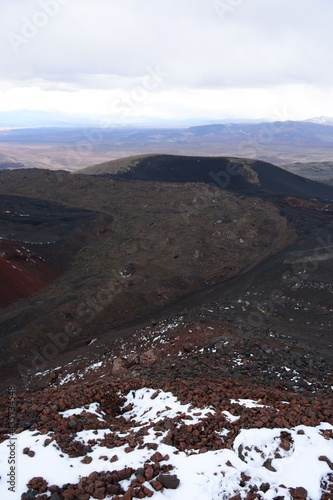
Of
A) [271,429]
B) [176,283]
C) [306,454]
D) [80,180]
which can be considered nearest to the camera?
[306,454]

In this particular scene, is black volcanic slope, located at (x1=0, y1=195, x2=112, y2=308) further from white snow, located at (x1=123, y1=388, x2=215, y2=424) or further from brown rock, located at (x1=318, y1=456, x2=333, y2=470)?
brown rock, located at (x1=318, y1=456, x2=333, y2=470)

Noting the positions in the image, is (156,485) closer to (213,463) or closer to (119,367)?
(213,463)

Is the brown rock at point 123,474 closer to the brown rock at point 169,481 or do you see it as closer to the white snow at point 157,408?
the brown rock at point 169,481

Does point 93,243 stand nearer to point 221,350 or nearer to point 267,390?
point 221,350

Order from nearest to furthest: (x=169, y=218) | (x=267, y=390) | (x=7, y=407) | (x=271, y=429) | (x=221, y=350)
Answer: (x=271, y=429), (x=7, y=407), (x=267, y=390), (x=221, y=350), (x=169, y=218)

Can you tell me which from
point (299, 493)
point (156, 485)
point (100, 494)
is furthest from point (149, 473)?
point (299, 493)

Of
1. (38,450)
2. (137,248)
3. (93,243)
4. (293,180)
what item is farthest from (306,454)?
(293,180)
